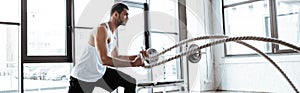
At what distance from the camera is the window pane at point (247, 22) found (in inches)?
204

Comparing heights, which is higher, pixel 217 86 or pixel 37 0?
pixel 37 0

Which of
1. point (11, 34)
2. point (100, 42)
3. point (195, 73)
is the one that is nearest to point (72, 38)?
point (11, 34)

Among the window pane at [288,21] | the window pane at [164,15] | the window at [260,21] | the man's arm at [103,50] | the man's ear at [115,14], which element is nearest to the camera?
the man's arm at [103,50]

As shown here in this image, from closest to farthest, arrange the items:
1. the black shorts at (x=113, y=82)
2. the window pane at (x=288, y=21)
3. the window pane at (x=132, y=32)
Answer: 1. the black shorts at (x=113, y=82)
2. the window pane at (x=132, y=32)
3. the window pane at (x=288, y=21)

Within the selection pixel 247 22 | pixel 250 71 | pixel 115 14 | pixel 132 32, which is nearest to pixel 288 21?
pixel 247 22

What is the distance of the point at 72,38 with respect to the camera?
4.11m

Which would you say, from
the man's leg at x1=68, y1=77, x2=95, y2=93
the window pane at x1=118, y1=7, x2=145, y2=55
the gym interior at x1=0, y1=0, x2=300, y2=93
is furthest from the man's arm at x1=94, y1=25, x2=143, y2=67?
the window pane at x1=118, y1=7, x2=145, y2=55

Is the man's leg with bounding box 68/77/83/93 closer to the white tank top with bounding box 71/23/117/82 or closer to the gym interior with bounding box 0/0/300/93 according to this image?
the white tank top with bounding box 71/23/117/82

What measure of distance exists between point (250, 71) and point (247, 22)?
34.1 inches

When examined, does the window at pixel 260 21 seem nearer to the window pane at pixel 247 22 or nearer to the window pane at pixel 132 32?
the window pane at pixel 247 22

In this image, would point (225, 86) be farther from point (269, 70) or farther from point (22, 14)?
point (22, 14)

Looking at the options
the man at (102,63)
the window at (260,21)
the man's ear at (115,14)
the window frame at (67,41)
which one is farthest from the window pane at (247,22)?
the man's ear at (115,14)

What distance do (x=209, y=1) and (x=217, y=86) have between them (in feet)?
5.42

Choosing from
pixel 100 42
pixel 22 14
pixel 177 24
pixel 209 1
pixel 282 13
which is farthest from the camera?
pixel 209 1
